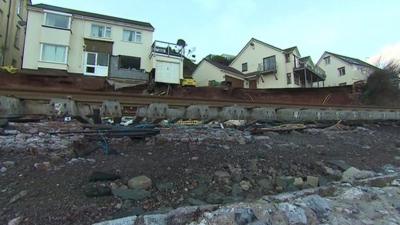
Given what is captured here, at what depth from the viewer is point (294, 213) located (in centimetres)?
511

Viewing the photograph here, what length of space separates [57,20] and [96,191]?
2987 cm

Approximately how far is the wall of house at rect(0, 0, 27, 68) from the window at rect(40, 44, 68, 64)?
403cm

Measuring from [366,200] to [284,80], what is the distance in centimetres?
3977

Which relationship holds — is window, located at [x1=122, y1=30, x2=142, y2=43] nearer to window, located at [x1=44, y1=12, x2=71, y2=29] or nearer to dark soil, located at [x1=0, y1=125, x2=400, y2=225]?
window, located at [x1=44, y1=12, x2=71, y2=29]

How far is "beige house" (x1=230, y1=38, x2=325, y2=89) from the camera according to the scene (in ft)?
146

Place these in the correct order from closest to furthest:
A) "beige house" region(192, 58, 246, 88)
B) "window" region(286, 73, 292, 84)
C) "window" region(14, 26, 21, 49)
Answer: "window" region(14, 26, 21, 49), "beige house" region(192, 58, 246, 88), "window" region(286, 73, 292, 84)

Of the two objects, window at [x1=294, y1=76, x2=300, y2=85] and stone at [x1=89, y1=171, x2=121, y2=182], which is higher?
window at [x1=294, y1=76, x2=300, y2=85]

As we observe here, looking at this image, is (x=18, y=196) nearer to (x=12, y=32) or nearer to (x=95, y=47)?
(x=95, y=47)

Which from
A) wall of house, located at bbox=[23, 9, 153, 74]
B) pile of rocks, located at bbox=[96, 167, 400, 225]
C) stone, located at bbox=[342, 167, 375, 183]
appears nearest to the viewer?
pile of rocks, located at bbox=[96, 167, 400, 225]

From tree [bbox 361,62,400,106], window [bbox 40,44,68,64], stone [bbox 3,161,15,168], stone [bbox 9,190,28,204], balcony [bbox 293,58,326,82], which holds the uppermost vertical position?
balcony [bbox 293,58,326,82]

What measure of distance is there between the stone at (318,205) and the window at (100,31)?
1219 inches

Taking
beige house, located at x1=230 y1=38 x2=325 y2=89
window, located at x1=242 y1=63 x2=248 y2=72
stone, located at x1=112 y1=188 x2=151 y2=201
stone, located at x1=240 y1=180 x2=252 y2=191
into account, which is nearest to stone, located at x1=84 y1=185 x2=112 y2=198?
stone, located at x1=112 y1=188 x2=151 y2=201

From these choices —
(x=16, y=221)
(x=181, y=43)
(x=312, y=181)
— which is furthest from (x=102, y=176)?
(x=181, y=43)

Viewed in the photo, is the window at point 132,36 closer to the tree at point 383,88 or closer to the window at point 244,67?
the window at point 244,67
